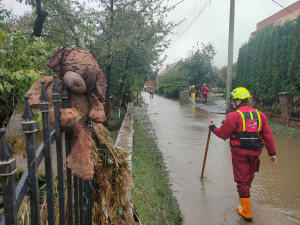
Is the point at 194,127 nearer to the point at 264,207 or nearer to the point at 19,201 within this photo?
the point at 264,207

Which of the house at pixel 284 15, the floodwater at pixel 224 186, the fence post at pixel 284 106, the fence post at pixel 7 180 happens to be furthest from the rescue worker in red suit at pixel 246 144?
the house at pixel 284 15

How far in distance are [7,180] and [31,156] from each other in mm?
198

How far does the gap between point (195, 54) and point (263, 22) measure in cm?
1155

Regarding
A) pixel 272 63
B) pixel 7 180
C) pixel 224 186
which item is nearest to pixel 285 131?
pixel 272 63

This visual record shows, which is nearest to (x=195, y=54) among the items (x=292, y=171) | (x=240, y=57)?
→ (x=240, y=57)

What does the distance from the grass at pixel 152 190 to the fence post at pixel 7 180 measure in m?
1.41

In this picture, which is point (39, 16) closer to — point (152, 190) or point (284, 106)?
point (152, 190)

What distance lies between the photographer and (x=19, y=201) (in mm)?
1037

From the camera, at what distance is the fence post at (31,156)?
1095mm

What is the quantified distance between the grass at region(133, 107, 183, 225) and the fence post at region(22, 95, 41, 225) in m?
1.19

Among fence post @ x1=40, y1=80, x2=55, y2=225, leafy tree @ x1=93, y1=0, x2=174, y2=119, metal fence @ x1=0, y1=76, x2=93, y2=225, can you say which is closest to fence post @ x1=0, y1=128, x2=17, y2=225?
metal fence @ x1=0, y1=76, x2=93, y2=225

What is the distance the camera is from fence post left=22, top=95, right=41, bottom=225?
1.09m

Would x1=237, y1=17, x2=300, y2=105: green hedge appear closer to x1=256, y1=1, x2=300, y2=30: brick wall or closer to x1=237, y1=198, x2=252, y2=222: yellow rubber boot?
x1=237, y1=198, x2=252, y2=222: yellow rubber boot

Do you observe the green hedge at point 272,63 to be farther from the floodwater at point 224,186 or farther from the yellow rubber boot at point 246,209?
the yellow rubber boot at point 246,209
